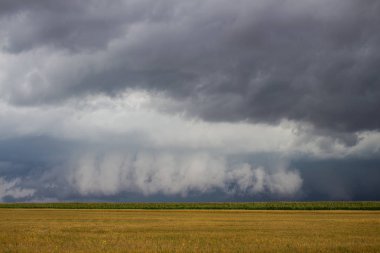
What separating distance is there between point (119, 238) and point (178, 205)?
123 m

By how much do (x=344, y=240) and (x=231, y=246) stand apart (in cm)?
1056

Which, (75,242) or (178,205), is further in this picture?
(178,205)

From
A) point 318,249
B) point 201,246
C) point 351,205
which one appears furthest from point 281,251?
point 351,205

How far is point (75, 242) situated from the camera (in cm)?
3234

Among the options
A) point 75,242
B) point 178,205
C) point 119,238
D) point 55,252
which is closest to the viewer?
point 55,252

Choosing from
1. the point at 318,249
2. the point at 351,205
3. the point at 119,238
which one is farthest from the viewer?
the point at 351,205

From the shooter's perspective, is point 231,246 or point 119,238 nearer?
point 231,246

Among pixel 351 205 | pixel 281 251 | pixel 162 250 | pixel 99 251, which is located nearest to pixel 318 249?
pixel 281 251

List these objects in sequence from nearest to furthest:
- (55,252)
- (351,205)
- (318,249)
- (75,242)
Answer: (55,252) → (318,249) → (75,242) → (351,205)

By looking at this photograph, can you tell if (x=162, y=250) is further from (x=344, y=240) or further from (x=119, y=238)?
(x=344, y=240)

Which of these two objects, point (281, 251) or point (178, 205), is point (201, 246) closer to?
point (281, 251)

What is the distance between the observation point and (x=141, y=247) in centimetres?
2886

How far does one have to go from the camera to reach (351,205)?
145 metres

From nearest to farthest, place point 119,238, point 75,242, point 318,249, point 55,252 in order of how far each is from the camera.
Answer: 1. point 55,252
2. point 318,249
3. point 75,242
4. point 119,238
